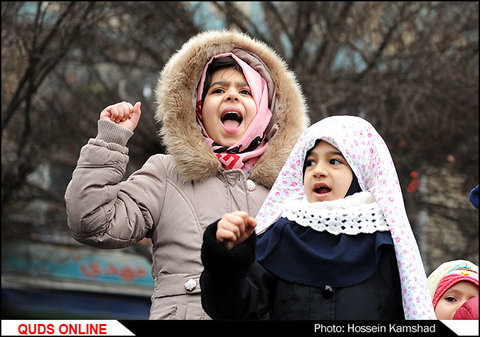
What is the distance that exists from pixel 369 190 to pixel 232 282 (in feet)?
2.11

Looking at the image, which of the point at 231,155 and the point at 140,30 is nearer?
the point at 231,155

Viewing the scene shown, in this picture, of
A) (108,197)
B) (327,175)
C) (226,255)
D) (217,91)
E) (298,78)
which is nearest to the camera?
(226,255)

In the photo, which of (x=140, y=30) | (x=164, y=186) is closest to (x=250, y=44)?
(x=164, y=186)

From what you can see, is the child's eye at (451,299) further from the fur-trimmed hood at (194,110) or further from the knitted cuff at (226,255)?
the knitted cuff at (226,255)

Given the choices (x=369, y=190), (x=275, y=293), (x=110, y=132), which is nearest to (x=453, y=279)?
(x=369, y=190)

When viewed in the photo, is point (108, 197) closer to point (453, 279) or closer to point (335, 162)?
point (335, 162)

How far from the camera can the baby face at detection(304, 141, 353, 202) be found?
256cm

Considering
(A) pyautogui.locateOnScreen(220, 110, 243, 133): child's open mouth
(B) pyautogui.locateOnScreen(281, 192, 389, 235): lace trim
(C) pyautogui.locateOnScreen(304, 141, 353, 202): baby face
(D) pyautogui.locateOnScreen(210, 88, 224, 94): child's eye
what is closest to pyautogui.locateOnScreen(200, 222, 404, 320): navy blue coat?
(B) pyautogui.locateOnScreen(281, 192, 389, 235): lace trim

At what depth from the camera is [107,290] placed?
1170 centimetres

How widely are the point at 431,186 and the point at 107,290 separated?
5.60m

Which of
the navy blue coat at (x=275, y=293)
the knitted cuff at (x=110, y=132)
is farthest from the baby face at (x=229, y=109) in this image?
the navy blue coat at (x=275, y=293)

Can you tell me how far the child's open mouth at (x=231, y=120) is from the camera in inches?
127

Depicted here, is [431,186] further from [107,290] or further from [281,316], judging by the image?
[281,316]

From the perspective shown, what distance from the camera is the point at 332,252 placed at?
2424 millimetres
